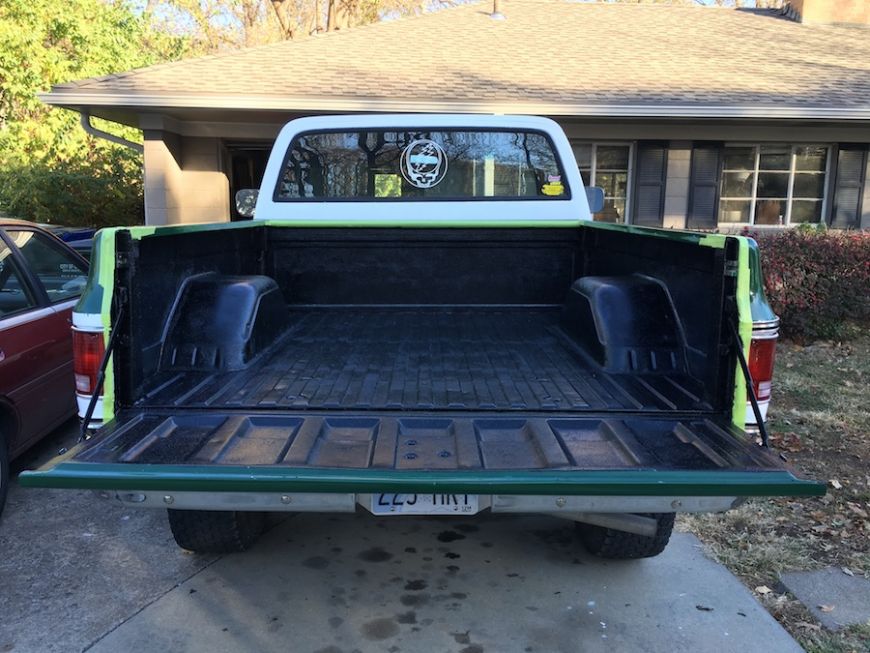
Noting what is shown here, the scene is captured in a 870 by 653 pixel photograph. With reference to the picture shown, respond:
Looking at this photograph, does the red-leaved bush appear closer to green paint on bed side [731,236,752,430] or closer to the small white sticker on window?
the small white sticker on window

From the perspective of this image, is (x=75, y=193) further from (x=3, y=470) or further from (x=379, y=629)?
(x=379, y=629)

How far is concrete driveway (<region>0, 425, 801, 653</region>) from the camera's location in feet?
9.95

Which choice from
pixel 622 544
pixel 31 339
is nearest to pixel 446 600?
pixel 622 544

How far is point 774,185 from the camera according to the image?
41.7ft

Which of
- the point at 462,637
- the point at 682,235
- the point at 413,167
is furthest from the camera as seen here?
the point at 413,167

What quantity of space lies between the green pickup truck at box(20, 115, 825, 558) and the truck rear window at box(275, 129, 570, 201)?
0.01 m

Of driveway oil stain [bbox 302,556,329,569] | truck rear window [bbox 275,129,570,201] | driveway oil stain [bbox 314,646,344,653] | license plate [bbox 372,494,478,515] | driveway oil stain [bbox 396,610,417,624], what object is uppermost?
truck rear window [bbox 275,129,570,201]

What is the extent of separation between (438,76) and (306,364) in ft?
29.4

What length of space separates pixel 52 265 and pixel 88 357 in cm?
257

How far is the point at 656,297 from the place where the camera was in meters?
3.30

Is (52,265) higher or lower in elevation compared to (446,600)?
higher

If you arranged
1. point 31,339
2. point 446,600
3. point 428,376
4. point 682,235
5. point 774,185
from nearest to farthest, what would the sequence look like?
1. point 682,235
2. point 428,376
3. point 446,600
4. point 31,339
5. point 774,185

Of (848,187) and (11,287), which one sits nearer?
(11,287)

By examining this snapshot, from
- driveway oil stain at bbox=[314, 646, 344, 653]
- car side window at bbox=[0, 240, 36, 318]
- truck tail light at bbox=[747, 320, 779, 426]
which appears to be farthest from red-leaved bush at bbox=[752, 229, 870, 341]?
car side window at bbox=[0, 240, 36, 318]
